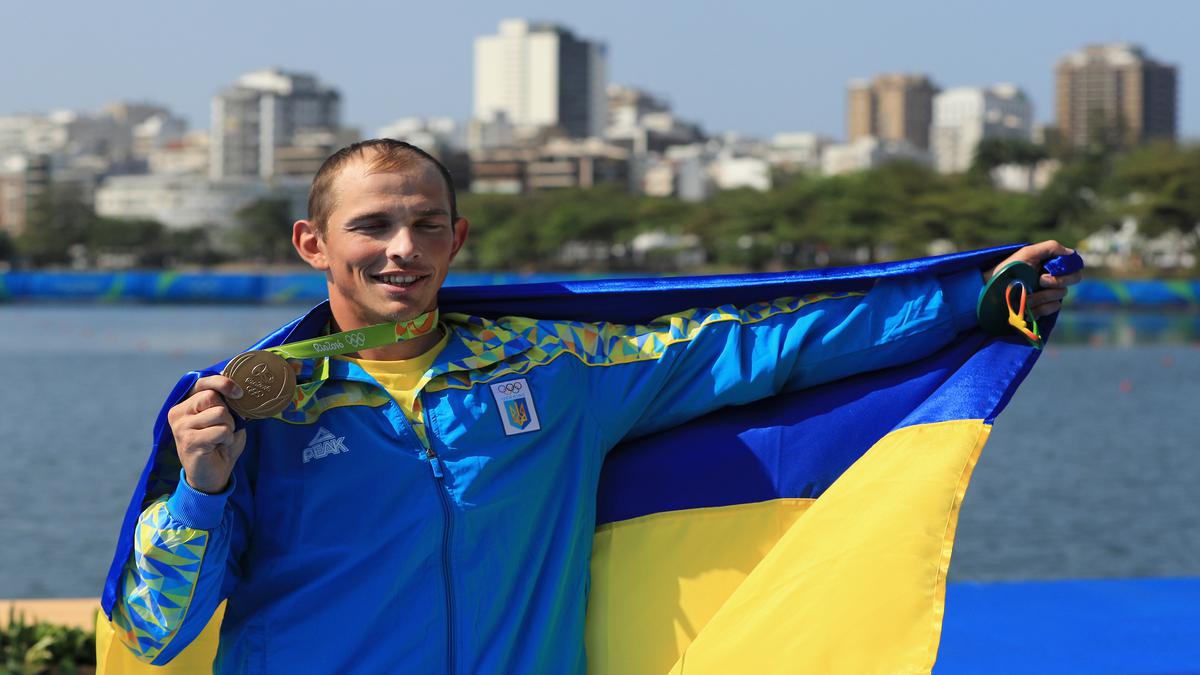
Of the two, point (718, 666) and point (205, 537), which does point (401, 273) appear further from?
point (718, 666)

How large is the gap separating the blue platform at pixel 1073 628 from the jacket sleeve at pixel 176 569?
1549mm

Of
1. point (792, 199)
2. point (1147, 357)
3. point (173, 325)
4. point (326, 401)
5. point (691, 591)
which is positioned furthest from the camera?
point (792, 199)

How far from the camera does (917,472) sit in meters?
2.04

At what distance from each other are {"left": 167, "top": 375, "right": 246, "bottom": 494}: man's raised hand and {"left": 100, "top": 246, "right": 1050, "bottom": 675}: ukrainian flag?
13.0 inches

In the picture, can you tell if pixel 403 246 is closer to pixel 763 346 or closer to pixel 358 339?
pixel 358 339

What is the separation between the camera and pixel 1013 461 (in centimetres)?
1138

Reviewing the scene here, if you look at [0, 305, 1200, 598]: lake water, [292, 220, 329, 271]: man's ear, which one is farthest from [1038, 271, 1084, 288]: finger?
[0, 305, 1200, 598]: lake water

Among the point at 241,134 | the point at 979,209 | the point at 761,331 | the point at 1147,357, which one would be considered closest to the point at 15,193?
the point at 241,134

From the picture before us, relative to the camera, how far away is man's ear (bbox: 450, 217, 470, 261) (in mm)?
2033

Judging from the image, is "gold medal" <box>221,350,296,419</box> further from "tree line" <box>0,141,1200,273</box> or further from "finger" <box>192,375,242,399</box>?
"tree line" <box>0,141,1200,273</box>

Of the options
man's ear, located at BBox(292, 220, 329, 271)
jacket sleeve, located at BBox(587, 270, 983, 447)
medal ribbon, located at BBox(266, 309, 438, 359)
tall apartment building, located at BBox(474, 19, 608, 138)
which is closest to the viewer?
medal ribbon, located at BBox(266, 309, 438, 359)

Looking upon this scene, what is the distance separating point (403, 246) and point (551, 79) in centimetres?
15843

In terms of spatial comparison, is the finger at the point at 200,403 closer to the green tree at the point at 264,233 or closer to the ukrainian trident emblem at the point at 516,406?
the ukrainian trident emblem at the point at 516,406

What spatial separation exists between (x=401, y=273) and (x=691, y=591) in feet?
2.14
